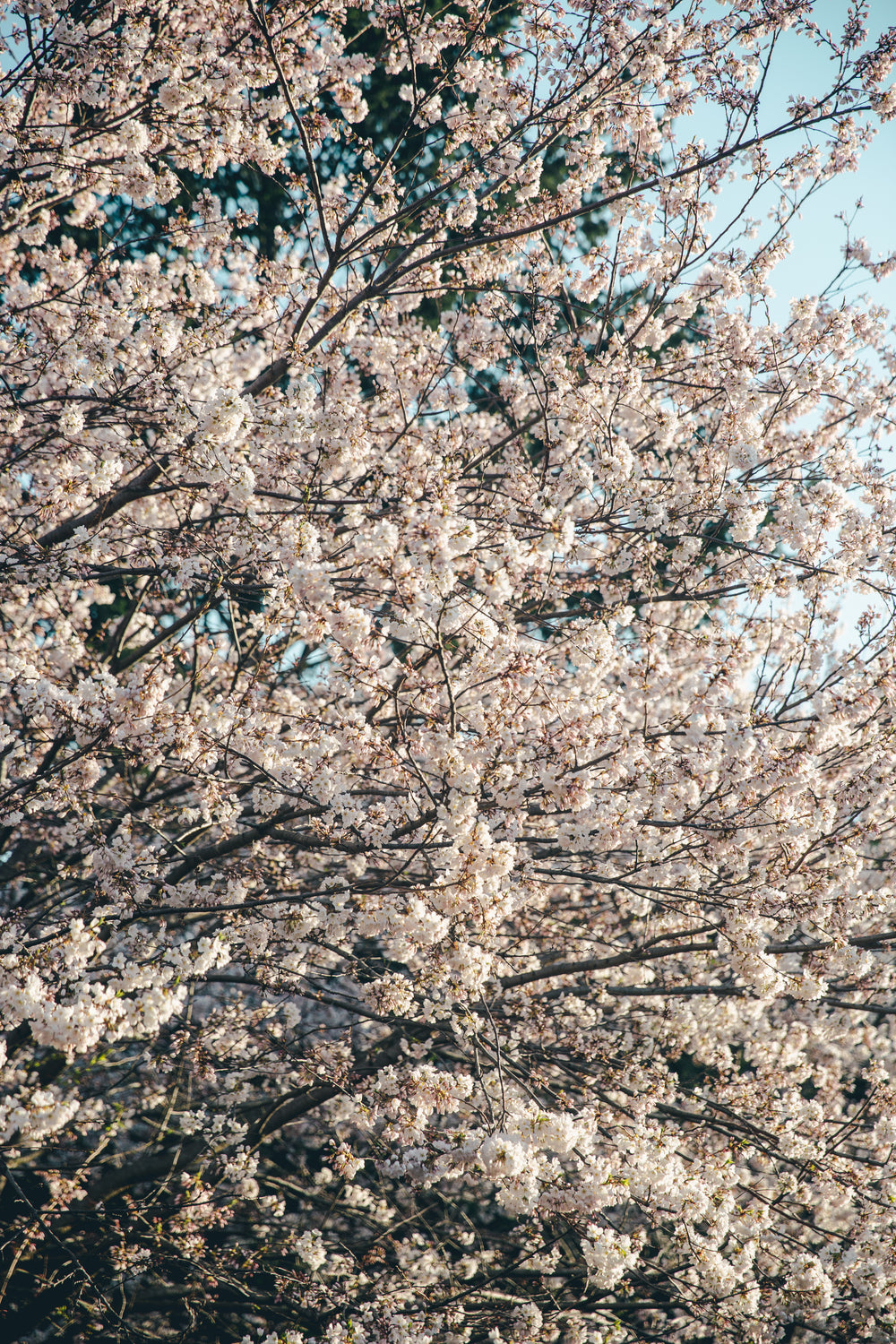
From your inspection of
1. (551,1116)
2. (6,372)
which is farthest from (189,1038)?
(6,372)

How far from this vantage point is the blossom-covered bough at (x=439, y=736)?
479 centimetres

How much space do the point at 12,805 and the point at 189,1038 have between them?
7.89 feet

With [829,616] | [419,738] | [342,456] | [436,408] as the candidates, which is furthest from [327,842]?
[829,616]

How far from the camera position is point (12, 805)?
493 centimetres

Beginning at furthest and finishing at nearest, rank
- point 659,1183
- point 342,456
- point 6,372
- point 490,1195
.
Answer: point 490,1195 < point 6,372 < point 342,456 < point 659,1183

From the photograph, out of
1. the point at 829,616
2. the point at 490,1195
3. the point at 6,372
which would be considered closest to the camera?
the point at 6,372

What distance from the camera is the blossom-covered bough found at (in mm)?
4785

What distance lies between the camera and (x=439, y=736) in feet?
14.9

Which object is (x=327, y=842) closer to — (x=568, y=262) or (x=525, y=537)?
(x=525, y=537)

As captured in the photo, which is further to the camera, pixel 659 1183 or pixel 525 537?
pixel 525 537

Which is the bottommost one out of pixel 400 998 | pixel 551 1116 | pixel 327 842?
pixel 551 1116

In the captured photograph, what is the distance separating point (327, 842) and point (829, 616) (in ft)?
17.8

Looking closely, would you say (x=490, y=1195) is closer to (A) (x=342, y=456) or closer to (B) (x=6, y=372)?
(A) (x=342, y=456)

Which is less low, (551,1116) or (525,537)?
(525,537)
